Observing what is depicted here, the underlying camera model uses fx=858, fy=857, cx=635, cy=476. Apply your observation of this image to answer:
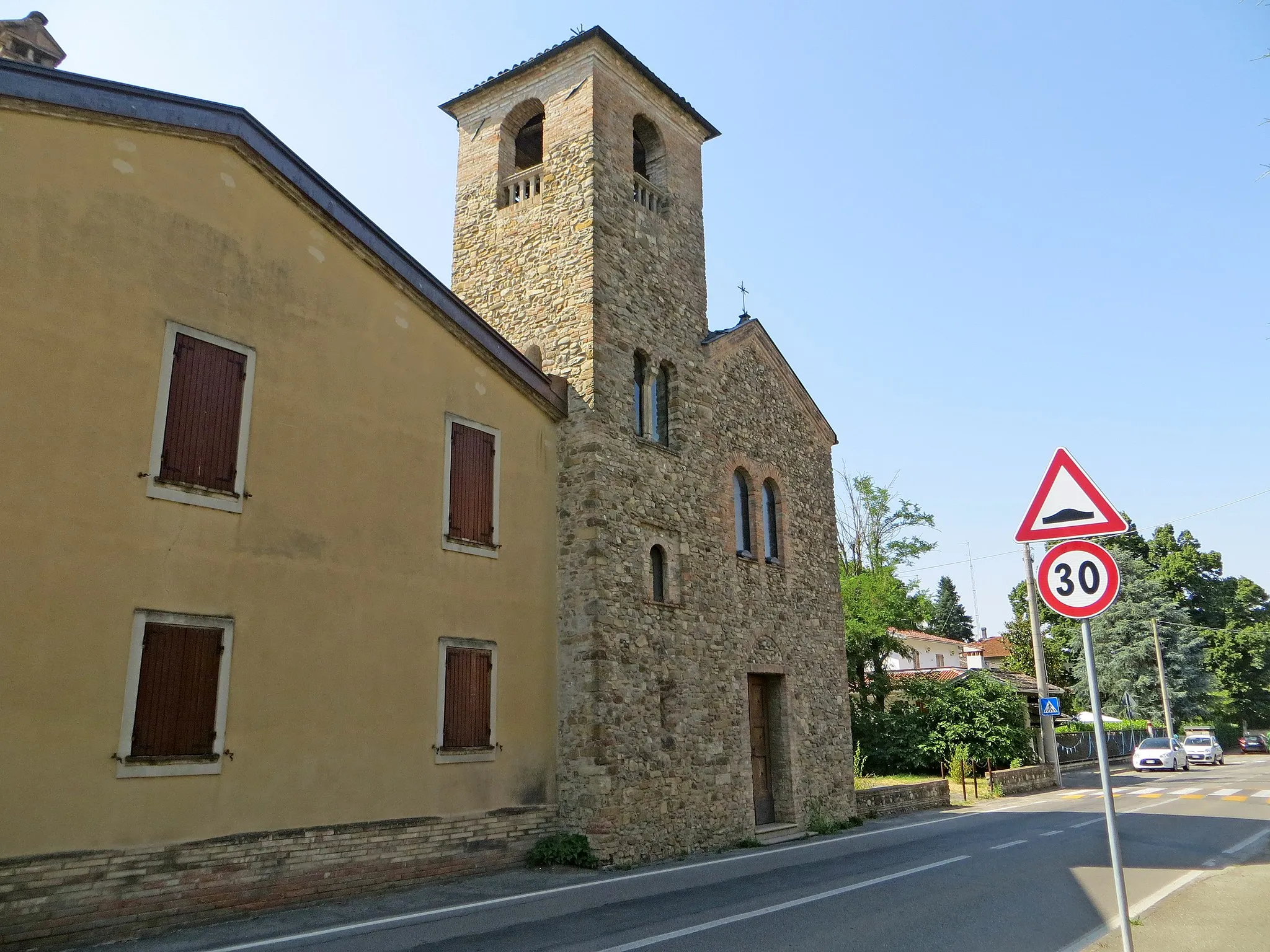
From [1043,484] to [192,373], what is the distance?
800 cm

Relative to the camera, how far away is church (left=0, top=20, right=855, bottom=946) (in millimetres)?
7629

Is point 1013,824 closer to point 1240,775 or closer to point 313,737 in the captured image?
point 313,737

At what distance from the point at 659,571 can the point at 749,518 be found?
332cm

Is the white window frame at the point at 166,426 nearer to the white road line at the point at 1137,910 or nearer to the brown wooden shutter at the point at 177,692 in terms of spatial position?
the brown wooden shutter at the point at 177,692

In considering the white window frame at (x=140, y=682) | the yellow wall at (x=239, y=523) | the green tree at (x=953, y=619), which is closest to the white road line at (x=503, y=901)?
the yellow wall at (x=239, y=523)

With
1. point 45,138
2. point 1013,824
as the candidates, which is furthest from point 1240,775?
point 45,138

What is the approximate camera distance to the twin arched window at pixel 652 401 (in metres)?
14.4

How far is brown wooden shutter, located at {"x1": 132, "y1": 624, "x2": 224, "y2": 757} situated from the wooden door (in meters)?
9.59

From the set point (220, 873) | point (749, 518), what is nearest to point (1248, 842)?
point (749, 518)

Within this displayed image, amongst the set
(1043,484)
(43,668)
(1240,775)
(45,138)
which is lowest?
(1240,775)

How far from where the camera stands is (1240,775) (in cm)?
2938

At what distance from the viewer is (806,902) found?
8664 millimetres

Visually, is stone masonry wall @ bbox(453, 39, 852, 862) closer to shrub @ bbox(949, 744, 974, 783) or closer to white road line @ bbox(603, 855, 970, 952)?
white road line @ bbox(603, 855, 970, 952)

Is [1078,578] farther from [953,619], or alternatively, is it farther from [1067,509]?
[953,619]
